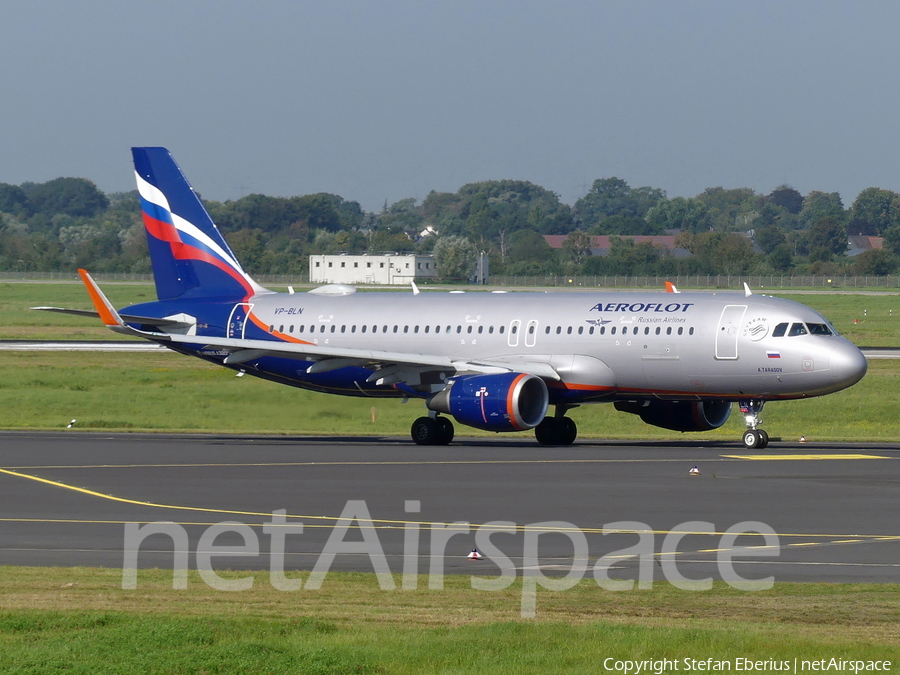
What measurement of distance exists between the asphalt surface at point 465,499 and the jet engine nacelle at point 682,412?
2.65 feet

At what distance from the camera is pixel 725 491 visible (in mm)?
27500

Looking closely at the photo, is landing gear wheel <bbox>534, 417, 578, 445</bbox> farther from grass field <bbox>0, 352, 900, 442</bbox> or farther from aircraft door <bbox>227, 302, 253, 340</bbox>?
aircraft door <bbox>227, 302, 253, 340</bbox>

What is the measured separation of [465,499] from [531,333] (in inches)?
605

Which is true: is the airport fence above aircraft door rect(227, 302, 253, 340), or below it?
above

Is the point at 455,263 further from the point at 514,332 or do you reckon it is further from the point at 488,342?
the point at 514,332

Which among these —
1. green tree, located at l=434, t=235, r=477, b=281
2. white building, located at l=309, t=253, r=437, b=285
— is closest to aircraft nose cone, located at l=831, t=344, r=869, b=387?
white building, located at l=309, t=253, r=437, b=285

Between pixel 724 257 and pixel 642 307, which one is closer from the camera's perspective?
pixel 642 307

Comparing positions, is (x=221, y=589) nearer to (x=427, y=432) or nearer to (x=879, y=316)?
(x=427, y=432)

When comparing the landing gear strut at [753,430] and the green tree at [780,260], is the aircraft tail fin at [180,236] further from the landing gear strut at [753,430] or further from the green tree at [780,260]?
the green tree at [780,260]

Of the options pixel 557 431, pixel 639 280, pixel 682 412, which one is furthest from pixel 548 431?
pixel 639 280

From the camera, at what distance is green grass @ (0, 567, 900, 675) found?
12.4m

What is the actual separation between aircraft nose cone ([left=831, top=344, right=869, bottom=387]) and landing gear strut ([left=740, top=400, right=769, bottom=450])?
2506mm

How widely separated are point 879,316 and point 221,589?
9970 centimetres

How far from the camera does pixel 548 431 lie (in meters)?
41.2
